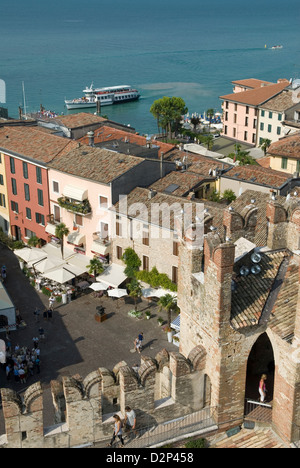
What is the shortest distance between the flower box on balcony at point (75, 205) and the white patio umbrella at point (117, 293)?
24.6 feet

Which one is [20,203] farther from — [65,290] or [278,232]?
[278,232]

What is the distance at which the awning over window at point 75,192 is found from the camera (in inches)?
1921

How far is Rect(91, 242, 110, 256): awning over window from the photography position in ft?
156

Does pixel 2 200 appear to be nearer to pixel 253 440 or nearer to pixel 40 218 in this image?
pixel 40 218

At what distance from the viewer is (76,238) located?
50.1 meters

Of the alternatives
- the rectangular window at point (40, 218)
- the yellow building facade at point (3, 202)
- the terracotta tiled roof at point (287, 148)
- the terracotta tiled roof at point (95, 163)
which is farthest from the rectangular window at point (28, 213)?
the terracotta tiled roof at point (287, 148)

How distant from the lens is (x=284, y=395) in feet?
57.5

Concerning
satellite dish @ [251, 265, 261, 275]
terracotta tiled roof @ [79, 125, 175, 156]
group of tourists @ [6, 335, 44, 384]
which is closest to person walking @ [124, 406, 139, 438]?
satellite dish @ [251, 265, 261, 275]

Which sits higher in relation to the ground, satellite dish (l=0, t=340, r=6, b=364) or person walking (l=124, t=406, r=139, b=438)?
person walking (l=124, t=406, r=139, b=438)

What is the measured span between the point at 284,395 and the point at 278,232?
5.30 m

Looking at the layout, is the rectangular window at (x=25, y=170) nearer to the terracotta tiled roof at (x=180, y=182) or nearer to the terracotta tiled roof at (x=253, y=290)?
the terracotta tiled roof at (x=180, y=182)

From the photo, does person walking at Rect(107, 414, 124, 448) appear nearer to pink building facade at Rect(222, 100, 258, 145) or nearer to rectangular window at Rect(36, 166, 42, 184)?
rectangular window at Rect(36, 166, 42, 184)

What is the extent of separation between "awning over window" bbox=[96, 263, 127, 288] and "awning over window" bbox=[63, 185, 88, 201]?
6194 millimetres
